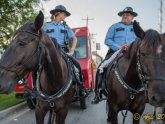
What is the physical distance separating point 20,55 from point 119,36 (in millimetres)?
3512

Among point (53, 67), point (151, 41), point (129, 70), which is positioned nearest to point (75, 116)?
point (129, 70)

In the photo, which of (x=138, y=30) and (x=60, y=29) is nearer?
(x=138, y=30)

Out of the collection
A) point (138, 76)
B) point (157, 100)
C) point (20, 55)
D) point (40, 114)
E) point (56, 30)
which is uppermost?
point (56, 30)

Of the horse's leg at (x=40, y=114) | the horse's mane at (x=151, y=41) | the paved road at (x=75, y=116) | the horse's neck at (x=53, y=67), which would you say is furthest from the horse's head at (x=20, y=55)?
the paved road at (x=75, y=116)

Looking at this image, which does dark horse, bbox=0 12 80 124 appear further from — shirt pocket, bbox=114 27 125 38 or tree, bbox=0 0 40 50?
tree, bbox=0 0 40 50

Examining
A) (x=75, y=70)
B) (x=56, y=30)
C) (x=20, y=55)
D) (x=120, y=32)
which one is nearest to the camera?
(x=20, y=55)

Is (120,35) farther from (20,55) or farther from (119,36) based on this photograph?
(20,55)

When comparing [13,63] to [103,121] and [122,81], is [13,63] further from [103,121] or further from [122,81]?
[103,121]

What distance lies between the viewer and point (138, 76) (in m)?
6.04

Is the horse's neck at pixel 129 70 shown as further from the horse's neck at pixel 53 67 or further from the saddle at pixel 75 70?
the horse's neck at pixel 53 67

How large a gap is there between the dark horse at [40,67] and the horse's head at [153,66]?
1434mm

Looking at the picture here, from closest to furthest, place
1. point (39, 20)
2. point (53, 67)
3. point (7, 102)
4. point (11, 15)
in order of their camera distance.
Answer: point (39, 20) < point (53, 67) < point (7, 102) < point (11, 15)

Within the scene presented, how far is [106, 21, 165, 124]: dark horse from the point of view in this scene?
4.70 meters

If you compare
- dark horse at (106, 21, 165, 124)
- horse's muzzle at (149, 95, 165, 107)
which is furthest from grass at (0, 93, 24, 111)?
horse's muzzle at (149, 95, 165, 107)
